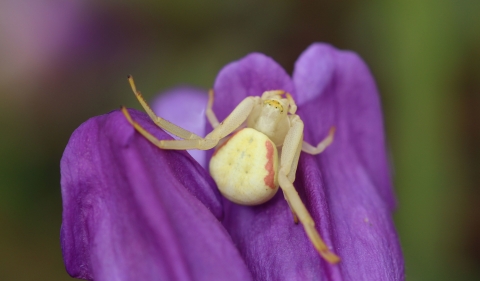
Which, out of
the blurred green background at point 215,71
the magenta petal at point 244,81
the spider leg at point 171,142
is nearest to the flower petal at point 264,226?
the magenta petal at point 244,81

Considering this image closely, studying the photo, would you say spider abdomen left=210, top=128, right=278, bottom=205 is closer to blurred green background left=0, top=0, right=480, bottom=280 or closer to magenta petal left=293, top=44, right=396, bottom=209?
magenta petal left=293, top=44, right=396, bottom=209

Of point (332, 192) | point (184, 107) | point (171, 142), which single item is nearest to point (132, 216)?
point (171, 142)

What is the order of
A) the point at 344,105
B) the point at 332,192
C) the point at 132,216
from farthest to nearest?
the point at 344,105
the point at 332,192
the point at 132,216

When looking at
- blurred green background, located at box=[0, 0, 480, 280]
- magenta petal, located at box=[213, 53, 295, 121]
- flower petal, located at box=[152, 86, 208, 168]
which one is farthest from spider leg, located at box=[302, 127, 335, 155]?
blurred green background, located at box=[0, 0, 480, 280]

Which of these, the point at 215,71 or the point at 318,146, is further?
the point at 215,71

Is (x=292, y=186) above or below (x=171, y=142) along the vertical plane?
below

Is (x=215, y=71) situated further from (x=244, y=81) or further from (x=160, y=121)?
(x=160, y=121)
